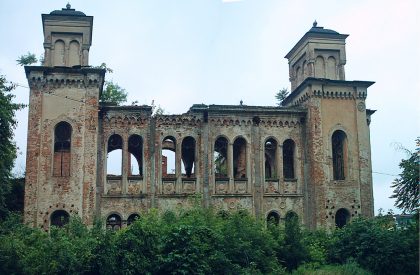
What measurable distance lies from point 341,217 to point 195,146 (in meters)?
8.27

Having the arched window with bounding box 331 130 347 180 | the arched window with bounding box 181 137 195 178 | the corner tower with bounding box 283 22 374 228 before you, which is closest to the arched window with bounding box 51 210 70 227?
the arched window with bounding box 181 137 195 178

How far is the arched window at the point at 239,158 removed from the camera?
3234cm

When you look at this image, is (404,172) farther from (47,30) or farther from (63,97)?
(47,30)

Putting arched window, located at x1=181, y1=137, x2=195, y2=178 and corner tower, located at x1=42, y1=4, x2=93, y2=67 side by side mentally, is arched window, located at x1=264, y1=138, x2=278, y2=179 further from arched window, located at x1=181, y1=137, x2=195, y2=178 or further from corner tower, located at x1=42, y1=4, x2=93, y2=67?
corner tower, located at x1=42, y1=4, x2=93, y2=67

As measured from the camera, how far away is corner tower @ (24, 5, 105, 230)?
2872 centimetres

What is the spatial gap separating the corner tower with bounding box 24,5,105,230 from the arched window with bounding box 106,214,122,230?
1.45 m

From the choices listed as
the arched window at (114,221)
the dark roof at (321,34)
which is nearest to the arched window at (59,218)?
the arched window at (114,221)

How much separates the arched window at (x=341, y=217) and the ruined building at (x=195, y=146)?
5 centimetres

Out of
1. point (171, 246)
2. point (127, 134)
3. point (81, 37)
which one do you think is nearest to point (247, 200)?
point (127, 134)

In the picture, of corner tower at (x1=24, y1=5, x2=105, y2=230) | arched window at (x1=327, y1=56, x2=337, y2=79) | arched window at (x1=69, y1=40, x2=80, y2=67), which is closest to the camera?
corner tower at (x1=24, y1=5, x2=105, y2=230)

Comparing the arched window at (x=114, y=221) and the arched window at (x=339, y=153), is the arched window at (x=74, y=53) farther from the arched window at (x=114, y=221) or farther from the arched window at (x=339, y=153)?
the arched window at (x=339, y=153)

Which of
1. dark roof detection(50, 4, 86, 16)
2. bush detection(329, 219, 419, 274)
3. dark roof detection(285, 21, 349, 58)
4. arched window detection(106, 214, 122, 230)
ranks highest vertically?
dark roof detection(50, 4, 86, 16)

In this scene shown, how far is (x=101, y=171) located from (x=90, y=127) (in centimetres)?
221

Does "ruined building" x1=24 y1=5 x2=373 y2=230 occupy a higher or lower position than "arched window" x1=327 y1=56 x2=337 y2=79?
lower
